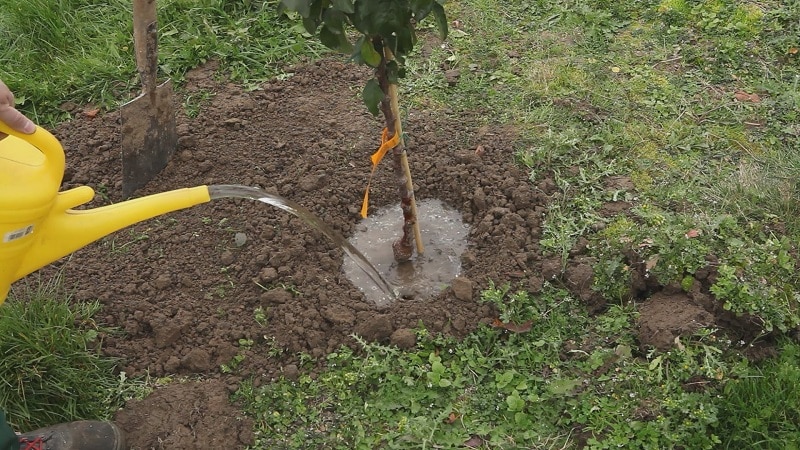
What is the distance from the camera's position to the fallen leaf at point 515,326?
2.73 meters

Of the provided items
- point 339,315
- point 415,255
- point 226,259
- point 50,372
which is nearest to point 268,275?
point 226,259

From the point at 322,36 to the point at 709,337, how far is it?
1.61 metres

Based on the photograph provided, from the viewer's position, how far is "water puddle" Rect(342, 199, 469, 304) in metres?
2.99

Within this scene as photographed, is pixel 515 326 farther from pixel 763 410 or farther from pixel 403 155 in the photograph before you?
pixel 763 410

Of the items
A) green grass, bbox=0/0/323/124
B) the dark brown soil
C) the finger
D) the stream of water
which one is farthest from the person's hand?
green grass, bbox=0/0/323/124

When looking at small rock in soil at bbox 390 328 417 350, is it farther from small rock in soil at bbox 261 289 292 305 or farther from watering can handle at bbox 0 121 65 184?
watering can handle at bbox 0 121 65 184

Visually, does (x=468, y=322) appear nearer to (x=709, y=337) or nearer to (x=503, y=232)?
(x=503, y=232)

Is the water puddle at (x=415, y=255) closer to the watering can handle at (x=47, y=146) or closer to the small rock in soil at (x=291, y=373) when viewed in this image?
the small rock in soil at (x=291, y=373)

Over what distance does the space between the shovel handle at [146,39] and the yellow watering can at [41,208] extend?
39.8 inches

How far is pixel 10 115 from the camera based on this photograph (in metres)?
2.00

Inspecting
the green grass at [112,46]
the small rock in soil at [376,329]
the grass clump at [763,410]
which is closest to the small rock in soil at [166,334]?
the small rock in soil at [376,329]

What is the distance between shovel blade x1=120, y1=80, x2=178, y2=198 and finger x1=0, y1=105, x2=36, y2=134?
44.6 inches

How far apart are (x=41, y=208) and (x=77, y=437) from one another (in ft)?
2.58

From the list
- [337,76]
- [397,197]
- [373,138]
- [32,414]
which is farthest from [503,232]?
[32,414]
